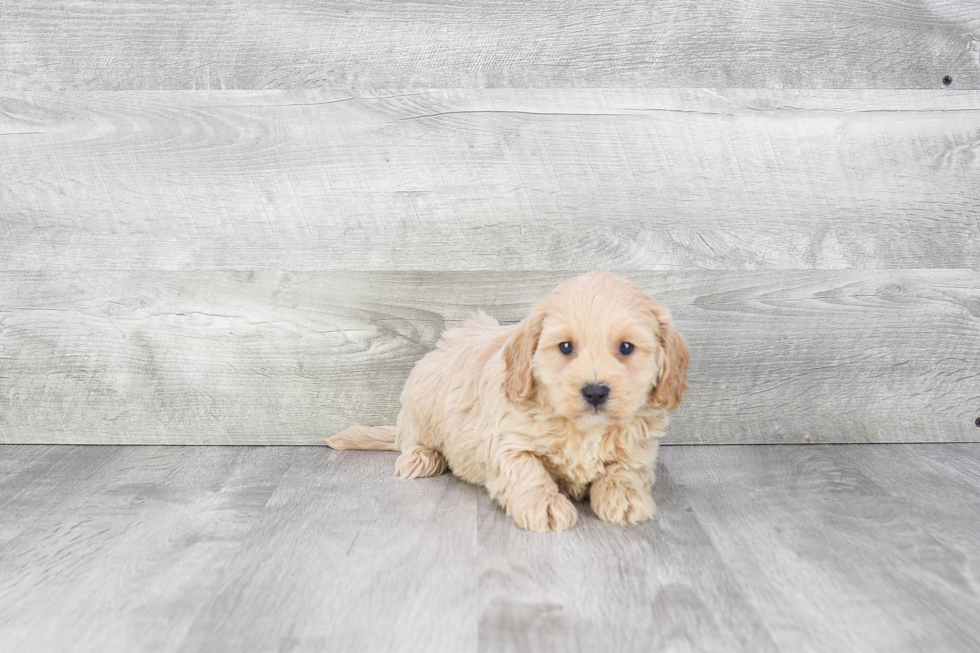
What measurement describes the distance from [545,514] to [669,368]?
349 millimetres

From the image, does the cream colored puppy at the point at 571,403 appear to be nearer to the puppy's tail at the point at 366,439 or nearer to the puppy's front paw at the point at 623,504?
the puppy's front paw at the point at 623,504

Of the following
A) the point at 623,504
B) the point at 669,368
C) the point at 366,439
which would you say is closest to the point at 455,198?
the point at 366,439

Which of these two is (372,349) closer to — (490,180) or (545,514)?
(490,180)

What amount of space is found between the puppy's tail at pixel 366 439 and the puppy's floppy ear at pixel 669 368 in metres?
0.74

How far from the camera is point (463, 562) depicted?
4.24 ft

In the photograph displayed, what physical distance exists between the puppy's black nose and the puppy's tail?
0.71m

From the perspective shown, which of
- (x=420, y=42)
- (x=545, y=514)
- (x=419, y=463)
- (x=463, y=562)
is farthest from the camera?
(x=420, y=42)

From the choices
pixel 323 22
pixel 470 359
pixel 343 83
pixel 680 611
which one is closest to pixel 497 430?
pixel 470 359

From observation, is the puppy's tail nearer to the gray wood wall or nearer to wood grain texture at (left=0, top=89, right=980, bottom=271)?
the gray wood wall

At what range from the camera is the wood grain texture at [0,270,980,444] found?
6.39 feet

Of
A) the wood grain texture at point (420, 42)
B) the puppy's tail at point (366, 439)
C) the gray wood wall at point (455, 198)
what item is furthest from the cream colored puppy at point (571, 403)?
the wood grain texture at point (420, 42)

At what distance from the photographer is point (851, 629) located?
1.08m

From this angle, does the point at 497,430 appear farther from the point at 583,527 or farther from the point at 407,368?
the point at 407,368

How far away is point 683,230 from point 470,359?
2.16 feet
